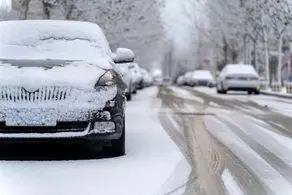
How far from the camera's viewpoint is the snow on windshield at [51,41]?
346 inches

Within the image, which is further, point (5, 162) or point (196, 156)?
point (196, 156)

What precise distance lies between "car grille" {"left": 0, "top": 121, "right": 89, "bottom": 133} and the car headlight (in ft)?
1.71

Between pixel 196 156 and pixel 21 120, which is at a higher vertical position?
pixel 21 120

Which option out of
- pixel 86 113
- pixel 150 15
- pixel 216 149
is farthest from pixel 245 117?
pixel 150 15

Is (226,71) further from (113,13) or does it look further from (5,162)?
(5,162)

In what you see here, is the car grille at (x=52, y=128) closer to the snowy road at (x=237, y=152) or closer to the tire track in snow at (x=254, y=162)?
the snowy road at (x=237, y=152)

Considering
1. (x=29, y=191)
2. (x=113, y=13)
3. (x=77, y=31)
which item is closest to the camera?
(x=29, y=191)

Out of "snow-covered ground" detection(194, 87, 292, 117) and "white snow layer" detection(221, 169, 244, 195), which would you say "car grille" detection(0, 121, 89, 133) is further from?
"snow-covered ground" detection(194, 87, 292, 117)

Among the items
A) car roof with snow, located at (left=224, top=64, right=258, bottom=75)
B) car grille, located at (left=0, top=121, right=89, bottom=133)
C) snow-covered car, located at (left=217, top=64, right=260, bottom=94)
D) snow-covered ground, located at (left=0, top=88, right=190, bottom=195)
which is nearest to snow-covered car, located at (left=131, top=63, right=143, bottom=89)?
snow-covered car, located at (left=217, top=64, right=260, bottom=94)

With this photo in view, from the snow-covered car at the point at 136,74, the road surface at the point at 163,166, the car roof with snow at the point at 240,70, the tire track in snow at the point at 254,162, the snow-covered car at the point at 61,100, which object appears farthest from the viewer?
the car roof with snow at the point at 240,70

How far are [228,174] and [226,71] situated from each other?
28357mm

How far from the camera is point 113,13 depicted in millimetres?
30891

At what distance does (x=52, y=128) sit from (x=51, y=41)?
1.70 m

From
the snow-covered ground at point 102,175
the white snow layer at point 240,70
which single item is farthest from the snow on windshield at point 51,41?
the white snow layer at point 240,70
